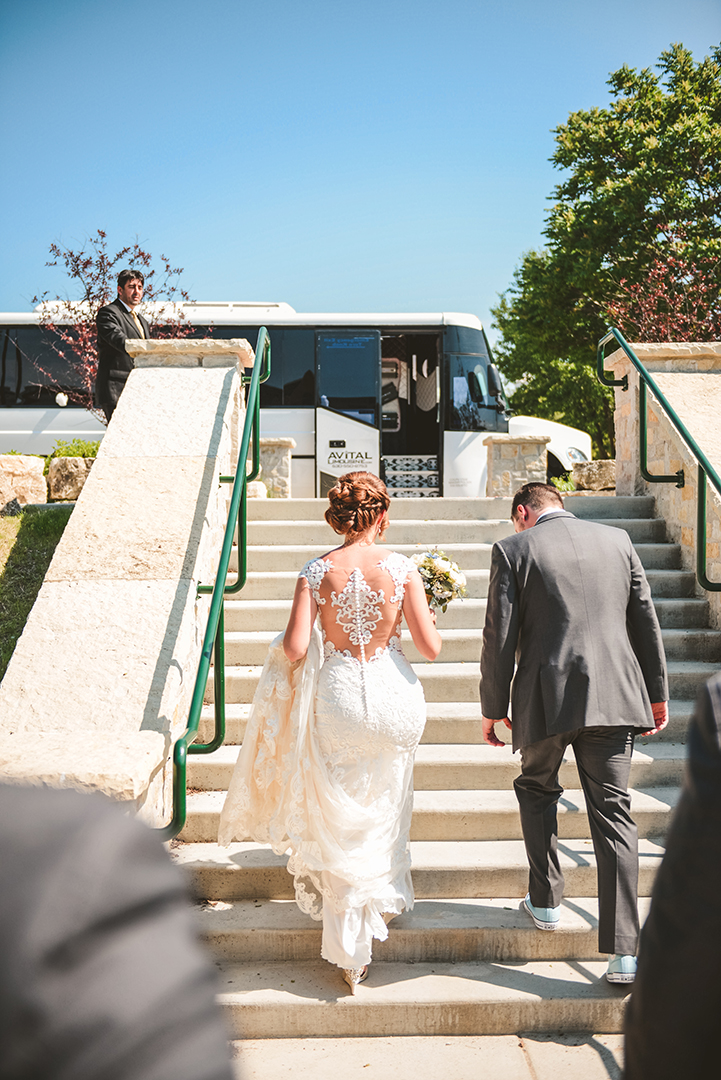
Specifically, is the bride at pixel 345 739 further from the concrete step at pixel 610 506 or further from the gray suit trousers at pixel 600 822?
the concrete step at pixel 610 506

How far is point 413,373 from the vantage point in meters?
14.0

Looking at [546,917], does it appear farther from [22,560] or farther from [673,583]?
[22,560]

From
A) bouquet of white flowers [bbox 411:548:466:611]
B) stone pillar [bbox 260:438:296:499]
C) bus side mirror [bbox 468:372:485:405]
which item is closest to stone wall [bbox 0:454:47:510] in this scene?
stone pillar [bbox 260:438:296:499]

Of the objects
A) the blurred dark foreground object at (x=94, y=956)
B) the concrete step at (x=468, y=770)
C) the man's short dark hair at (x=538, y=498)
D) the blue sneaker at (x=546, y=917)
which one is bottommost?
the blue sneaker at (x=546, y=917)

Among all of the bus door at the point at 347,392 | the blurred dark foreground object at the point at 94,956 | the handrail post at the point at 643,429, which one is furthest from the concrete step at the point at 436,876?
the bus door at the point at 347,392

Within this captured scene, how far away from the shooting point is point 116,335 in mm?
6301

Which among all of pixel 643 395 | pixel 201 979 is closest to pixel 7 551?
pixel 643 395

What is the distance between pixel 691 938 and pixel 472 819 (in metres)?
3.29

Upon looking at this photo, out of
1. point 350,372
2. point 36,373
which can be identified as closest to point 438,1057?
point 350,372

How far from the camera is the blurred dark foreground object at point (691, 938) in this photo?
2.80ft

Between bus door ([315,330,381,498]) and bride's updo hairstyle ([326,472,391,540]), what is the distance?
885cm

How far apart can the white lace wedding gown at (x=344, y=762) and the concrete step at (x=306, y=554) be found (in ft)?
8.12

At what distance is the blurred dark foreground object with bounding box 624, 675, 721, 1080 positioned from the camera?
33.5 inches

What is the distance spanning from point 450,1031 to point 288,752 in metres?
1.27
